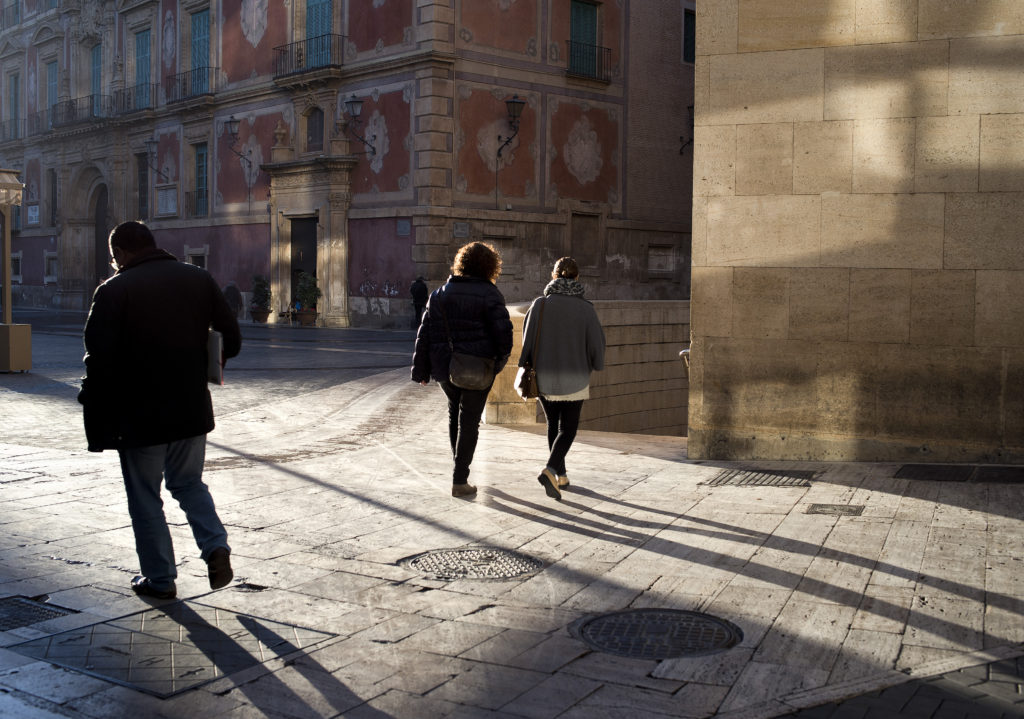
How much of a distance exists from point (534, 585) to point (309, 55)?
27536 millimetres

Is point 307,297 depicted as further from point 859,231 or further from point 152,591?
point 152,591

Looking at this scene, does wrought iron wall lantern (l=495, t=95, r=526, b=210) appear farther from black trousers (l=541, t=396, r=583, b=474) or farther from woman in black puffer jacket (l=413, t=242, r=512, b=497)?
woman in black puffer jacket (l=413, t=242, r=512, b=497)

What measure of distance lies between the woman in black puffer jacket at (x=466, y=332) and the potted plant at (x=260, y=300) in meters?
25.5

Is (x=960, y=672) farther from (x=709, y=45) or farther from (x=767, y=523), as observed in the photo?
(x=709, y=45)

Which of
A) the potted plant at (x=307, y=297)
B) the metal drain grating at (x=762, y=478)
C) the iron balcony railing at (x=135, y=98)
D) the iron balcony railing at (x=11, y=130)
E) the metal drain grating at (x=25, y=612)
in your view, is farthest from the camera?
the iron balcony railing at (x=11, y=130)

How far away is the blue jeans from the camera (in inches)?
204

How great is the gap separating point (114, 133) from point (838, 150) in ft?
118

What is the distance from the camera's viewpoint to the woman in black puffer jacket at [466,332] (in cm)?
768

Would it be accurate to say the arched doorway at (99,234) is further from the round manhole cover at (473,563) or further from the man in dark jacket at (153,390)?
the man in dark jacket at (153,390)

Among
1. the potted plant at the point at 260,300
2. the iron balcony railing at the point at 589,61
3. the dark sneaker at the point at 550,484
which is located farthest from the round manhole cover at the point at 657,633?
the potted plant at the point at 260,300

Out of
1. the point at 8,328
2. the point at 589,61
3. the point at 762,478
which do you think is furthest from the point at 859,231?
the point at 589,61

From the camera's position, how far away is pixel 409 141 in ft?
92.3

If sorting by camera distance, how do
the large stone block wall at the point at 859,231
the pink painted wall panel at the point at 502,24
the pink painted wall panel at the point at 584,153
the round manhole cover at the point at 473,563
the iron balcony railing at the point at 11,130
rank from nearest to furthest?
the round manhole cover at the point at 473,563
the large stone block wall at the point at 859,231
the pink painted wall panel at the point at 502,24
the pink painted wall panel at the point at 584,153
the iron balcony railing at the point at 11,130

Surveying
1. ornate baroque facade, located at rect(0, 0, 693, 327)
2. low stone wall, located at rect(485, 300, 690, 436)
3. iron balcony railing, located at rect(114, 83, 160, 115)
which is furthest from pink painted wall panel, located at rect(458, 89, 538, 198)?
iron balcony railing, located at rect(114, 83, 160, 115)
